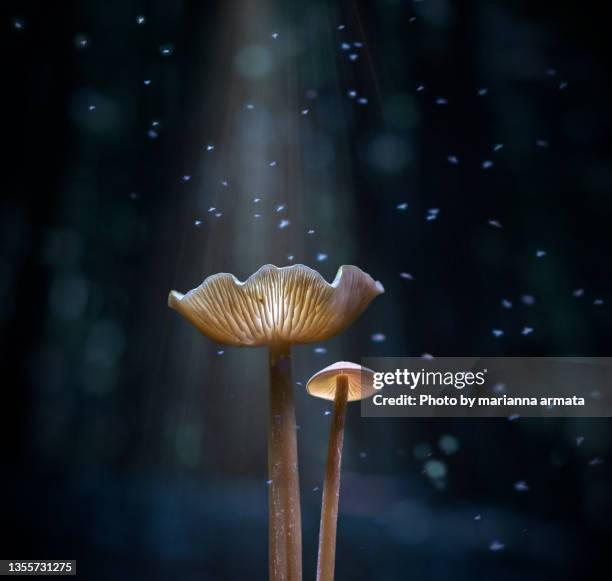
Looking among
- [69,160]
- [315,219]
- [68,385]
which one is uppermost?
[69,160]

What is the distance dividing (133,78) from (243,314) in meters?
2.13

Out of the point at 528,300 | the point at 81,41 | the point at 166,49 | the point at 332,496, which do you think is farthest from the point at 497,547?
the point at 81,41

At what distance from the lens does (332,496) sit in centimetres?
152

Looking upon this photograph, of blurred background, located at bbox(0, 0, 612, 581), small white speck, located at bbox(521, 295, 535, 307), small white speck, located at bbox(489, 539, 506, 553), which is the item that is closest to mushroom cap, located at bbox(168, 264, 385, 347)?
blurred background, located at bbox(0, 0, 612, 581)

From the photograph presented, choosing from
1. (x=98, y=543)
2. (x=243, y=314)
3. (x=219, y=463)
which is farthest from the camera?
(x=219, y=463)

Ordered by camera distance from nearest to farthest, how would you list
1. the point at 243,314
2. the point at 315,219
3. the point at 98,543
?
the point at 243,314 < the point at 98,543 < the point at 315,219

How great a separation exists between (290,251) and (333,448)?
1.55 m

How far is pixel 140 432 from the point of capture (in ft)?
9.41

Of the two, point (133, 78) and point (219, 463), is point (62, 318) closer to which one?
point (219, 463)

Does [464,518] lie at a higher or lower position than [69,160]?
lower

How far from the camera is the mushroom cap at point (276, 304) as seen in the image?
1482mm

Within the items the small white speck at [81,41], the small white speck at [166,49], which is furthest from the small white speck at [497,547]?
the small white speck at [81,41]

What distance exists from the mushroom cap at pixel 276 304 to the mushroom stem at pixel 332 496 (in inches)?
7.6

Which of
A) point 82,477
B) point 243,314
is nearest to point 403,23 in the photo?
point 243,314
